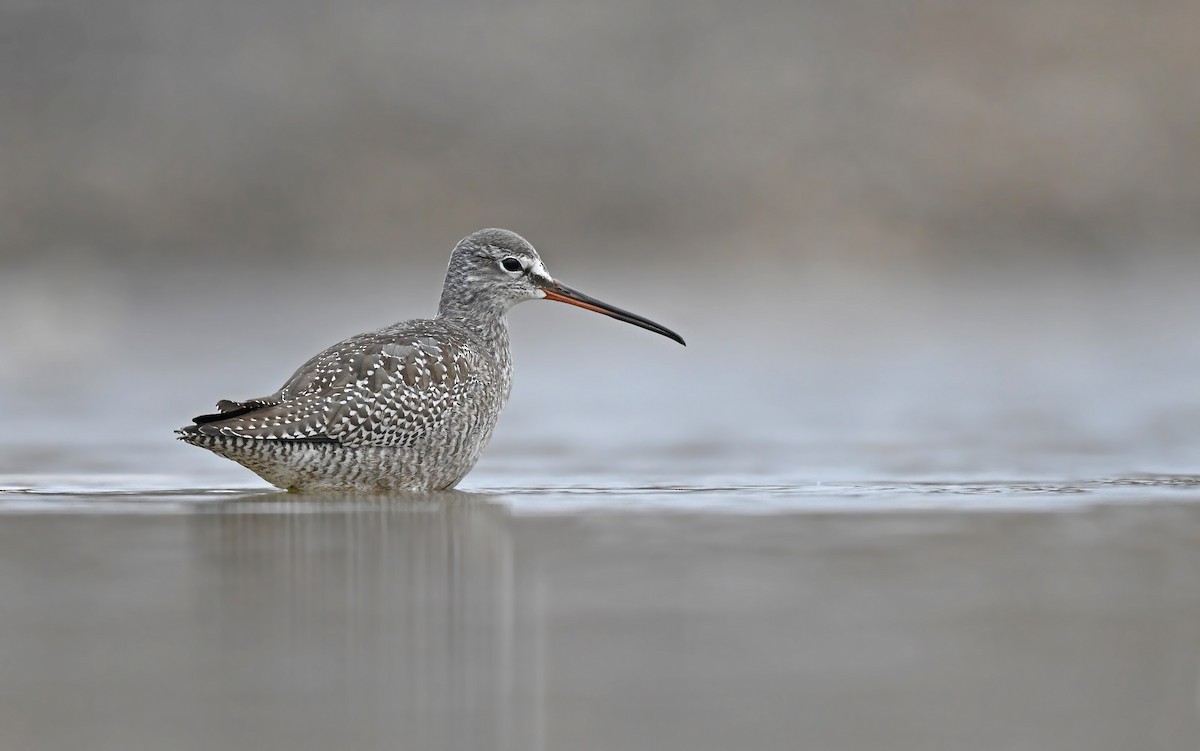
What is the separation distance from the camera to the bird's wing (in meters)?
7.11

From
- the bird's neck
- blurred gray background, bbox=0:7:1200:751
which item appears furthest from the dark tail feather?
the bird's neck

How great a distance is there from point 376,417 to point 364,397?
93mm

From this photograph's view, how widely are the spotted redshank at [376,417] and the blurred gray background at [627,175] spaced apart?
13.8 ft

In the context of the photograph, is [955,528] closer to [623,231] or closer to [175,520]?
[175,520]

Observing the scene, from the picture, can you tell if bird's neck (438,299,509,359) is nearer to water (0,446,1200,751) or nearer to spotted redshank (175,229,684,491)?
spotted redshank (175,229,684,491)

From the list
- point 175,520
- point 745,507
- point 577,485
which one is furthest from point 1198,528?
point 175,520

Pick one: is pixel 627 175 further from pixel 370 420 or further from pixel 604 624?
pixel 604 624

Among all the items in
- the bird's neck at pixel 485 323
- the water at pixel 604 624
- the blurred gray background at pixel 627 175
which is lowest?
the water at pixel 604 624

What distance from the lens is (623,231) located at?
14.7 meters

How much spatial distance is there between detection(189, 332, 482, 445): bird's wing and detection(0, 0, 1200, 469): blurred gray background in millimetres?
4328

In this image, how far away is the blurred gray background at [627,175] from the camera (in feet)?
42.9

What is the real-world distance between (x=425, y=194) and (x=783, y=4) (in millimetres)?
3698

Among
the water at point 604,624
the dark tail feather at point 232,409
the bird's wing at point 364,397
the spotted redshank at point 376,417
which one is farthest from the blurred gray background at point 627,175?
the water at point 604,624

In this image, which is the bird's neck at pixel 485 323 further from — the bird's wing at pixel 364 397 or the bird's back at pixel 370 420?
the bird's wing at pixel 364 397
